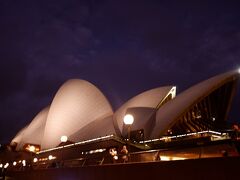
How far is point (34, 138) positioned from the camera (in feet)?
118

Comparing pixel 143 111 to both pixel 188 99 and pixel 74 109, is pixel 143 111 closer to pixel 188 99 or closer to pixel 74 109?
pixel 188 99

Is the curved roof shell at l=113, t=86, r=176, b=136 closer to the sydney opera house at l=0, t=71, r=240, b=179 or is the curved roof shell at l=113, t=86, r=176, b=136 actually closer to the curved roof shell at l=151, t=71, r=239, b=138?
the sydney opera house at l=0, t=71, r=240, b=179

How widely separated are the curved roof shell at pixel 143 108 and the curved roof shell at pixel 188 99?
1245 mm

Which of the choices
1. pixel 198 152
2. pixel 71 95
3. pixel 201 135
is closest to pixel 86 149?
pixel 71 95

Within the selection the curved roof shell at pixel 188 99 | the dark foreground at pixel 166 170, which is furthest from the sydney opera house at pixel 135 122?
the dark foreground at pixel 166 170

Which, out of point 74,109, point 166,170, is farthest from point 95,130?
point 166,170

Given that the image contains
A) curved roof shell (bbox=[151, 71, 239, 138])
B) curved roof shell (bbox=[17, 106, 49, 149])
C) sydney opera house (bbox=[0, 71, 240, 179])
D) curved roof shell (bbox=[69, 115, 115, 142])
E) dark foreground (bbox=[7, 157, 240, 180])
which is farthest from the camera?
curved roof shell (bbox=[17, 106, 49, 149])

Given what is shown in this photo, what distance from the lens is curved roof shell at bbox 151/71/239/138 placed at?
20.0 meters

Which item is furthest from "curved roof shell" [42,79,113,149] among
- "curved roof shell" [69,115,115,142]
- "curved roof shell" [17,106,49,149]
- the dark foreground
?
the dark foreground

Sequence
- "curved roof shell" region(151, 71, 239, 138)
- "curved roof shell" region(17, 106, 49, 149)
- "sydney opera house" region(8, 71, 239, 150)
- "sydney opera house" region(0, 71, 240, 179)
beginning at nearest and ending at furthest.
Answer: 1. "sydney opera house" region(0, 71, 240, 179)
2. "curved roof shell" region(151, 71, 239, 138)
3. "sydney opera house" region(8, 71, 239, 150)
4. "curved roof shell" region(17, 106, 49, 149)

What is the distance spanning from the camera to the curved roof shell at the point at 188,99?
20.0 meters

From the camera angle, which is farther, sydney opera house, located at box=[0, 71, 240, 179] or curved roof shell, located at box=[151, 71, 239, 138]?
curved roof shell, located at box=[151, 71, 239, 138]

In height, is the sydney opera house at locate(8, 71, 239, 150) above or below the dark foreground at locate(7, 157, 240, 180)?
above

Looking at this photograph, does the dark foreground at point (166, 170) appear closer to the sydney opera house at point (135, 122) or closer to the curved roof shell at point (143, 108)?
the sydney opera house at point (135, 122)
